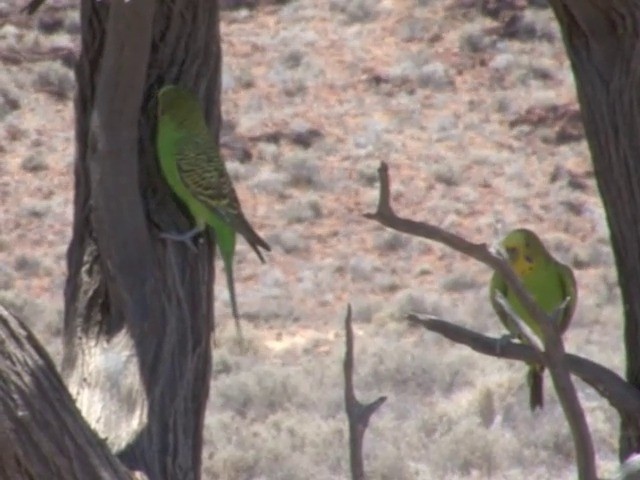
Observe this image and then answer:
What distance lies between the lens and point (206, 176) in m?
5.38

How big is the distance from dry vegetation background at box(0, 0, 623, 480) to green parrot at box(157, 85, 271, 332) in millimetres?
4014

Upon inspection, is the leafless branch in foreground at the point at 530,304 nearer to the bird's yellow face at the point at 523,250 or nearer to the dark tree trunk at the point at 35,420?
the dark tree trunk at the point at 35,420

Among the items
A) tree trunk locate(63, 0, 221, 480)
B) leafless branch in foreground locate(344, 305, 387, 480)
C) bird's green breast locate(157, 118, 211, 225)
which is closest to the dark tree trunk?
leafless branch in foreground locate(344, 305, 387, 480)

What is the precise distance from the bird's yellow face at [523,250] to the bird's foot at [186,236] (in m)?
1.57

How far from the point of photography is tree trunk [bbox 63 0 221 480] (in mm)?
4207

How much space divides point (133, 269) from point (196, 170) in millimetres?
844

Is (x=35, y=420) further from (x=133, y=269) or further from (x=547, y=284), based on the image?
(x=547, y=284)

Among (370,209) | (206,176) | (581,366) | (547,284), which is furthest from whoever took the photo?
(370,209)

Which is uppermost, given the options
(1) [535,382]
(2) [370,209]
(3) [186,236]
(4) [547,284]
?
(3) [186,236]

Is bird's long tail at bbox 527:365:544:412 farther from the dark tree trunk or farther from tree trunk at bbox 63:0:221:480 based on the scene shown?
the dark tree trunk

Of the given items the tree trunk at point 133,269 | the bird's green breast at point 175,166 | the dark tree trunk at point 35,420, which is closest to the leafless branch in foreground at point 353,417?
the dark tree trunk at point 35,420

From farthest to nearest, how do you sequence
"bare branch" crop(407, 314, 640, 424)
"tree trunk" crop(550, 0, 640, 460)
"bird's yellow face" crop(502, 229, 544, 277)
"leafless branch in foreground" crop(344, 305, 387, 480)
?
"bird's yellow face" crop(502, 229, 544, 277), "tree trunk" crop(550, 0, 640, 460), "bare branch" crop(407, 314, 640, 424), "leafless branch in foreground" crop(344, 305, 387, 480)

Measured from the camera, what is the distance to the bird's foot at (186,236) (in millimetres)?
4684

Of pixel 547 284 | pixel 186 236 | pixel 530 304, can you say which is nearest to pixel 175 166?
pixel 186 236
